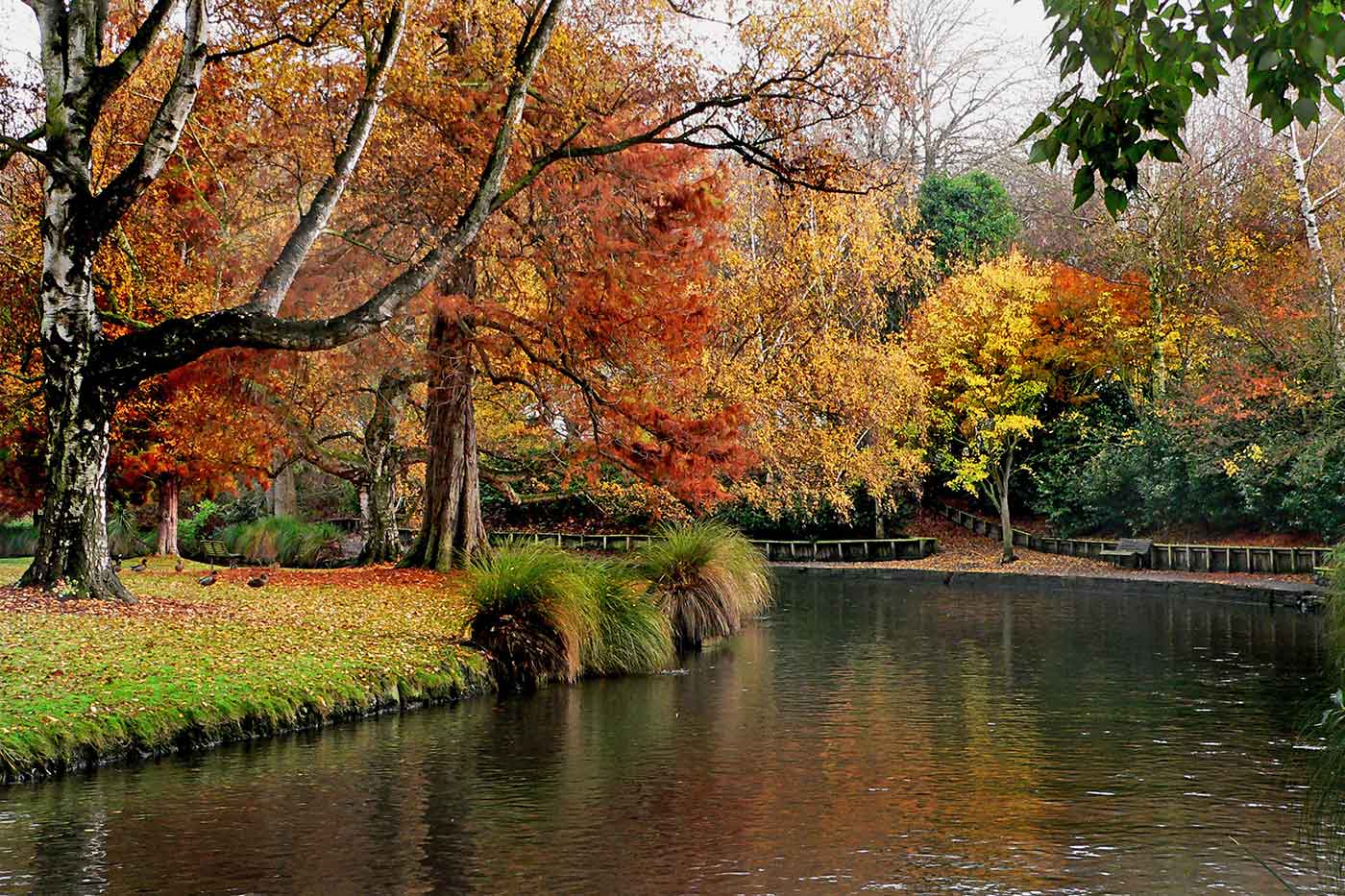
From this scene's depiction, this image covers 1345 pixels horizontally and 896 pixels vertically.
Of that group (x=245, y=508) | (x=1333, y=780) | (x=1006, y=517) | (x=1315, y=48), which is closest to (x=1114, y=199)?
(x=1315, y=48)

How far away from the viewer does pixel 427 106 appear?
16.3 meters

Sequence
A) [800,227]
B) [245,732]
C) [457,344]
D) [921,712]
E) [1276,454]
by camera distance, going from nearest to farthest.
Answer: [245,732] < [921,712] < [457,344] < [1276,454] < [800,227]

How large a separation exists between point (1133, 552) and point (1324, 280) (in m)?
6.67

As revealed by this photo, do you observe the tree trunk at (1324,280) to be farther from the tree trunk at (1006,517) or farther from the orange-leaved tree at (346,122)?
the orange-leaved tree at (346,122)

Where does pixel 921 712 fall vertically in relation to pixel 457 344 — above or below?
below

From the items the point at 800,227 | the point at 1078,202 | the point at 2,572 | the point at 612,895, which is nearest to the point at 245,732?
the point at 612,895

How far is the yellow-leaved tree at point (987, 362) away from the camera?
96.9 feet

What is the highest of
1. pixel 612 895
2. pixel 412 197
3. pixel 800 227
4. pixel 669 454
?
pixel 800 227

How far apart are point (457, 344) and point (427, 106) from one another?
3556 millimetres

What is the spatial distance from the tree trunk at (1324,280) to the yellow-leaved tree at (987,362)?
696 centimetres

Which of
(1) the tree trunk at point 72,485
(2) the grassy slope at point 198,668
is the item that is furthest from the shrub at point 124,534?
(1) the tree trunk at point 72,485

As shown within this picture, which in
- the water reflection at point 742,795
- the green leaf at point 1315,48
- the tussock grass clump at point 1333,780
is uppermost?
the green leaf at point 1315,48

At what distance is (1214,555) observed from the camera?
2581 centimetres

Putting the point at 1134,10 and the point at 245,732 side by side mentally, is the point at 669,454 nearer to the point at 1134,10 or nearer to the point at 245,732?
the point at 245,732
